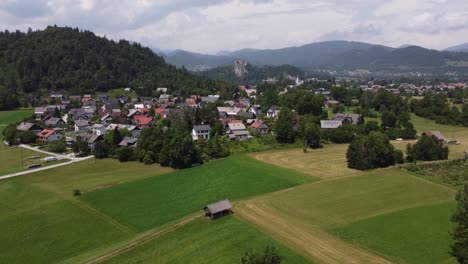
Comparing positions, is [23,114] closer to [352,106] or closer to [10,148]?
[10,148]

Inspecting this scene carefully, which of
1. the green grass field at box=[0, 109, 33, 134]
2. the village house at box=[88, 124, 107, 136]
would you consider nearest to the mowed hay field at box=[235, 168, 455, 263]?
the village house at box=[88, 124, 107, 136]

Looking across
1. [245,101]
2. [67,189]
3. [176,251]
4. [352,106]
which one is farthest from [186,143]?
[352,106]

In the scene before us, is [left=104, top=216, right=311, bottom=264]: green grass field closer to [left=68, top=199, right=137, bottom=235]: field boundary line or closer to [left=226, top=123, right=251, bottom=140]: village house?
[left=68, top=199, right=137, bottom=235]: field boundary line

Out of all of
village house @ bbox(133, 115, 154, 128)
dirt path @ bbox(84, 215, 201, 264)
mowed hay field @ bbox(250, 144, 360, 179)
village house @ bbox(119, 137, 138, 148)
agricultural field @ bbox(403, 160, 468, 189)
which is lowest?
dirt path @ bbox(84, 215, 201, 264)

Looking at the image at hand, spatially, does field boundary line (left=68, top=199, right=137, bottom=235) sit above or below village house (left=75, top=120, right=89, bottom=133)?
below

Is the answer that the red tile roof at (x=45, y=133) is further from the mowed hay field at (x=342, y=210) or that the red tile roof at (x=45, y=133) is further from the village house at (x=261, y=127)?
the mowed hay field at (x=342, y=210)

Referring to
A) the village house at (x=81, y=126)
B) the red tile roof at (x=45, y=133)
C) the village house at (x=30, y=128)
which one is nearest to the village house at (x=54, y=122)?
the village house at (x=30, y=128)

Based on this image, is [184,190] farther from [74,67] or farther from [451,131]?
[74,67]
